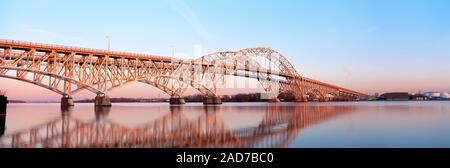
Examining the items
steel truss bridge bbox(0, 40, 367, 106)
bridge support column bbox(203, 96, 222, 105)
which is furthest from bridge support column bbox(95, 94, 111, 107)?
bridge support column bbox(203, 96, 222, 105)

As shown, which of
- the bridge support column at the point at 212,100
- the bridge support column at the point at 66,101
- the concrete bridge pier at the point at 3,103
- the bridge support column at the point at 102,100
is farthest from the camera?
the bridge support column at the point at 212,100

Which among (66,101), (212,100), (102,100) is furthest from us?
(212,100)

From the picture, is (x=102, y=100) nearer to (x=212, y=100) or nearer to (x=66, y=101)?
(x=66, y=101)

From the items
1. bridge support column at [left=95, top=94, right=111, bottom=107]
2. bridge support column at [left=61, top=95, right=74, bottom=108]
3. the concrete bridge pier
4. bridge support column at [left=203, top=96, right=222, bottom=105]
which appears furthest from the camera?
bridge support column at [left=203, top=96, right=222, bottom=105]

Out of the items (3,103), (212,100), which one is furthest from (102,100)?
(212,100)

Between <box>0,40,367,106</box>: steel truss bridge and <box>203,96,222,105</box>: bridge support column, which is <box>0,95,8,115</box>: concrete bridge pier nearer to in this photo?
<box>0,40,367,106</box>: steel truss bridge

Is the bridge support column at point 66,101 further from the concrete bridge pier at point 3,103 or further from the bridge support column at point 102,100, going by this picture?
the concrete bridge pier at point 3,103

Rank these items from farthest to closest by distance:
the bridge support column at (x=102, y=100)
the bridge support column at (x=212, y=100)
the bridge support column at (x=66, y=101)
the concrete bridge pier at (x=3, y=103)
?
the bridge support column at (x=212, y=100) < the bridge support column at (x=102, y=100) < the bridge support column at (x=66, y=101) < the concrete bridge pier at (x=3, y=103)

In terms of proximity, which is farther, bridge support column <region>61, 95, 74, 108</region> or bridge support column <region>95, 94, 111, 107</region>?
bridge support column <region>95, 94, 111, 107</region>

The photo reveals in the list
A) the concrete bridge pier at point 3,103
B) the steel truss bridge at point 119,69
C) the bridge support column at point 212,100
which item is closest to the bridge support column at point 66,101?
the steel truss bridge at point 119,69

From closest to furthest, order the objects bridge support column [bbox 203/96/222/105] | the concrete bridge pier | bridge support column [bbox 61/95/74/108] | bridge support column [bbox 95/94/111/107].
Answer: the concrete bridge pier → bridge support column [bbox 61/95/74/108] → bridge support column [bbox 95/94/111/107] → bridge support column [bbox 203/96/222/105]

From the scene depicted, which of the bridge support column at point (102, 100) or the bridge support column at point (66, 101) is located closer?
the bridge support column at point (66, 101)

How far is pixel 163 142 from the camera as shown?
36.6ft
